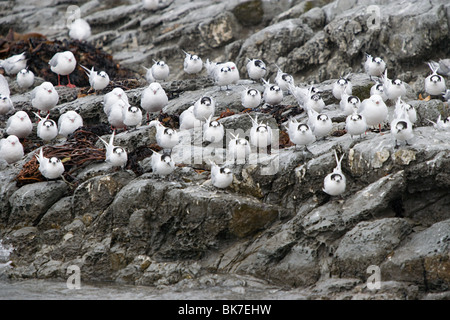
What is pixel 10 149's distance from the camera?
1145 centimetres

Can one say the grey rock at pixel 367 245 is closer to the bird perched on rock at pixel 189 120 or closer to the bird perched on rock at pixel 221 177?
the bird perched on rock at pixel 221 177

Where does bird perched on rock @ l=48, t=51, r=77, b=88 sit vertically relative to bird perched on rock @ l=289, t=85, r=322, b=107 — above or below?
above

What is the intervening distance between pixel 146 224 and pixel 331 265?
2855 mm

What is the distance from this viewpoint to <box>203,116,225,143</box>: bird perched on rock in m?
10.8

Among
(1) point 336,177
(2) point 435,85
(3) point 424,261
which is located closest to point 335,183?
(1) point 336,177

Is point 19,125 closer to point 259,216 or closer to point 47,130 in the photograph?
point 47,130

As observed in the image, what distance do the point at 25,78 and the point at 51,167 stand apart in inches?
219

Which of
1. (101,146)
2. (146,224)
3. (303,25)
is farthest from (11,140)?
(303,25)

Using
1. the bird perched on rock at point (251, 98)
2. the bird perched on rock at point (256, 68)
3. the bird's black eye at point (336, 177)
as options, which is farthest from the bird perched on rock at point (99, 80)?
the bird's black eye at point (336, 177)

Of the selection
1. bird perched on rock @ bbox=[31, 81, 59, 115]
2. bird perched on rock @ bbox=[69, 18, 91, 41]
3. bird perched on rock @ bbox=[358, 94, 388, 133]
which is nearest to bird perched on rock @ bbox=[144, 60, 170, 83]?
bird perched on rock @ bbox=[31, 81, 59, 115]

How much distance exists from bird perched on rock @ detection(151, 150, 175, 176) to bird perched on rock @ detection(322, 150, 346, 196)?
2.37 meters

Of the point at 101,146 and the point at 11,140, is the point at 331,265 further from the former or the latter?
the point at 11,140

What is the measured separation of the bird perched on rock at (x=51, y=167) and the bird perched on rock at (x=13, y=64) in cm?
651

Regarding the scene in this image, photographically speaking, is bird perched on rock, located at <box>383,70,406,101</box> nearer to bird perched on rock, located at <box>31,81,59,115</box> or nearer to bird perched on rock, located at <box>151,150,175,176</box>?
bird perched on rock, located at <box>151,150,175,176</box>
